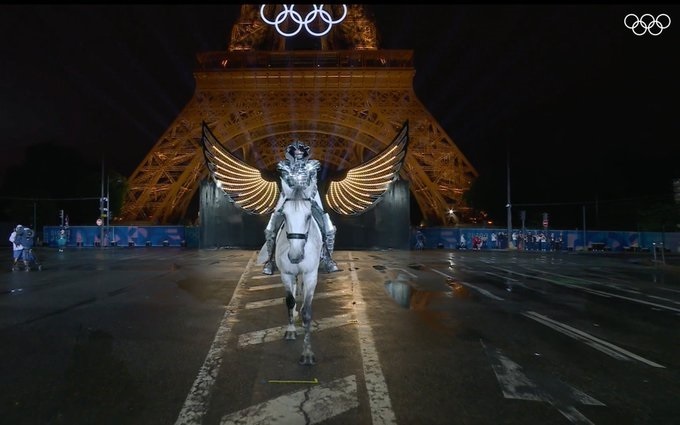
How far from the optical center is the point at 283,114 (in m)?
44.6

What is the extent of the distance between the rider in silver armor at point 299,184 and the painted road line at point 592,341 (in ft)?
12.3

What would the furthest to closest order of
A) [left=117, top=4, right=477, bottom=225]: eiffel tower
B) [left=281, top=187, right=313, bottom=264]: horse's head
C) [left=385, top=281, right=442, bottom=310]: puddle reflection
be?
[left=117, top=4, right=477, bottom=225]: eiffel tower, [left=385, top=281, right=442, bottom=310]: puddle reflection, [left=281, top=187, right=313, bottom=264]: horse's head

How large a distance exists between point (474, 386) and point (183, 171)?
4155 cm

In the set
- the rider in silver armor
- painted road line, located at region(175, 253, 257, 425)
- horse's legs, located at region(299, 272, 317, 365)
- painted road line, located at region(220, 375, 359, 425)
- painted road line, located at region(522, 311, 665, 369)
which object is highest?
the rider in silver armor

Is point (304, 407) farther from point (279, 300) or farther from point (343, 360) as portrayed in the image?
point (279, 300)

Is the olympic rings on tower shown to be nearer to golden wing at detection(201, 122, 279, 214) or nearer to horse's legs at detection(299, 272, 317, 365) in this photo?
golden wing at detection(201, 122, 279, 214)

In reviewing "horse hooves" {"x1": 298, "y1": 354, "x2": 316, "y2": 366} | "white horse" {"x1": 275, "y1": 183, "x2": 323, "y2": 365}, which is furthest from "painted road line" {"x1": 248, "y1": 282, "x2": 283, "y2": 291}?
"horse hooves" {"x1": 298, "y1": 354, "x2": 316, "y2": 366}

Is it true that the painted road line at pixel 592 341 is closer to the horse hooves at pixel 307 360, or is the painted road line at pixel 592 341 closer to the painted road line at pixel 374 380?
the painted road line at pixel 374 380

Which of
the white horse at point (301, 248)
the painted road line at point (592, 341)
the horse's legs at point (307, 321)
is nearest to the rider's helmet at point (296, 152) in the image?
the white horse at point (301, 248)

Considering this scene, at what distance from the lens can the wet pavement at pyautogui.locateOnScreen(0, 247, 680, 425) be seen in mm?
4430

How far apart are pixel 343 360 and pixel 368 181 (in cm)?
2664

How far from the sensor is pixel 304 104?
143 feet

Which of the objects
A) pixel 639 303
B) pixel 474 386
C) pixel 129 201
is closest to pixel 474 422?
pixel 474 386

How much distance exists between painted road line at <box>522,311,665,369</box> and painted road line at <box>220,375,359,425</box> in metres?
3.71
